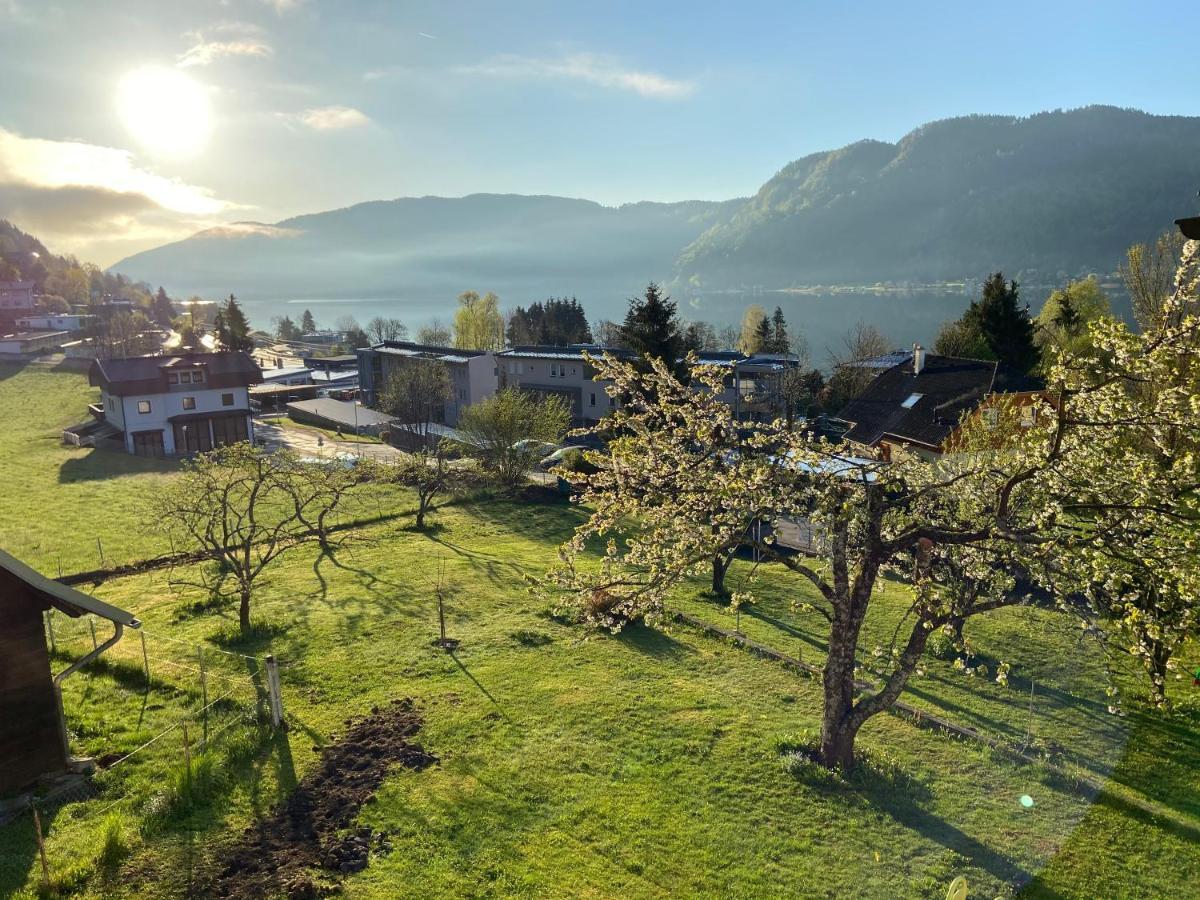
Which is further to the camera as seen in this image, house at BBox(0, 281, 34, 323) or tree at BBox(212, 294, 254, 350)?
house at BBox(0, 281, 34, 323)

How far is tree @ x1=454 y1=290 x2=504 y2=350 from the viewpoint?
11888 cm

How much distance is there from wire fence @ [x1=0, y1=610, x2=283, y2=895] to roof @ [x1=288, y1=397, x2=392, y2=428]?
5352 cm

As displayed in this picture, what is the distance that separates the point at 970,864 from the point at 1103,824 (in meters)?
3.54

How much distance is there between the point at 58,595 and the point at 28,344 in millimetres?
122035

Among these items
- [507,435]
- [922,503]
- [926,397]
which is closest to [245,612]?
[922,503]

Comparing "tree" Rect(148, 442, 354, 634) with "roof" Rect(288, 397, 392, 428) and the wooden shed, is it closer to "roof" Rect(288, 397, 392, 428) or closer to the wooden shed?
the wooden shed

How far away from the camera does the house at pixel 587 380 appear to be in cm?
6556

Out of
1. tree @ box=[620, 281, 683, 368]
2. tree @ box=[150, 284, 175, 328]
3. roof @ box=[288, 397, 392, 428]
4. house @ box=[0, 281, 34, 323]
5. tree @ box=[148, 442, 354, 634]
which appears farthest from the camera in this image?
tree @ box=[150, 284, 175, 328]

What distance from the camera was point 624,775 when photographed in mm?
13766

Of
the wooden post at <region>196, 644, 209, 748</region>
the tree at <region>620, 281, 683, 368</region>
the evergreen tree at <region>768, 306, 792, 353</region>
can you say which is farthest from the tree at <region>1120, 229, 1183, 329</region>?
the evergreen tree at <region>768, 306, 792, 353</region>

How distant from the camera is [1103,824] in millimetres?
12812

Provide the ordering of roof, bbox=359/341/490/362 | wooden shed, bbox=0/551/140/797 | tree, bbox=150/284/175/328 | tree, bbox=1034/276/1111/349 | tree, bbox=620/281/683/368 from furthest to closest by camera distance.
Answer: tree, bbox=150/284/175/328, roof, bbox=359/341/490/362, tree, bbox=1034/276/1111/349, tree, bbox=620/281/683/368, wooden shed, bbox=0/551/140/797

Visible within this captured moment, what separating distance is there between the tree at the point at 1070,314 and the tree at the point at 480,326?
7968cm

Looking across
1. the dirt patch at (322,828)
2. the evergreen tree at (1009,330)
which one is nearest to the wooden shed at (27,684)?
the dirt patch at (322,828)
